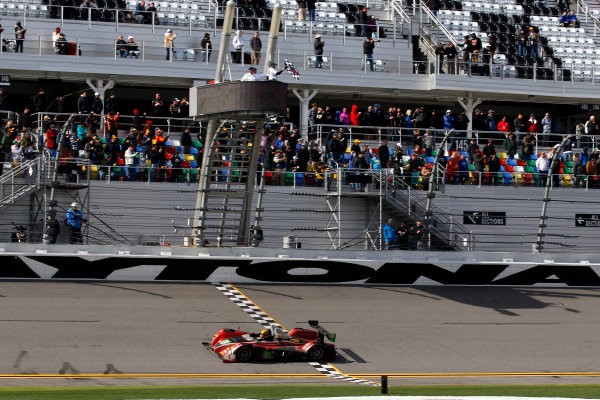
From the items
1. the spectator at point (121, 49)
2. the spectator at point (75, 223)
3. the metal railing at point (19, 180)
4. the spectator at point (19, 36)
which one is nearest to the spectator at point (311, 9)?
the spectator at point (121, 49)

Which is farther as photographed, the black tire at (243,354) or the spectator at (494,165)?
the spectator at (494,165)

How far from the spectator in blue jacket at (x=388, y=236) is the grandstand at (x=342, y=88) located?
0.34 meters

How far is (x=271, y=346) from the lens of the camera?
16297mm

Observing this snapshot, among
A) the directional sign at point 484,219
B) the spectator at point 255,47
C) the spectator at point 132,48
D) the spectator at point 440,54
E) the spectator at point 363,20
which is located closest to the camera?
the directional sign at point 484,219

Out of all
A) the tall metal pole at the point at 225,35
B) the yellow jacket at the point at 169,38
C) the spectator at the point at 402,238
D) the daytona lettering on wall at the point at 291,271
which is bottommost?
the daytona lettering on wall at the point at 291,271

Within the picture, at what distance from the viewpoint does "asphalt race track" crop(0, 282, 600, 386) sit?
15.7 metres

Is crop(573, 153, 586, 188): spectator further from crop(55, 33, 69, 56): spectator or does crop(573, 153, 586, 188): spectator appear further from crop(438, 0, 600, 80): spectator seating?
crop(55, 33, 69, 56): spectator

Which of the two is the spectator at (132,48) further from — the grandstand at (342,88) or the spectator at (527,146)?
the spectator at (527,146)

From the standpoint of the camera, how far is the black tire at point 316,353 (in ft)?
53.9

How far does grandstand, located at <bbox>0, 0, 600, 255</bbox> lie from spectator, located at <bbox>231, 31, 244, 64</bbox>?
0.34 metres

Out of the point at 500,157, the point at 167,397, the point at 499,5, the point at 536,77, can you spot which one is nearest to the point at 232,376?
the point at 167,397

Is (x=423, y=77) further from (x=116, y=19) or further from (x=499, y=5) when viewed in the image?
(x=116, y=19)

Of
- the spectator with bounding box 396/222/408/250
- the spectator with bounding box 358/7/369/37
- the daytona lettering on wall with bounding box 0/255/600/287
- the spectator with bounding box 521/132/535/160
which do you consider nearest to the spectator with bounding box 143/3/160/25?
the spectator with bounding box 358/7/369/37

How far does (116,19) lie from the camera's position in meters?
31.0
